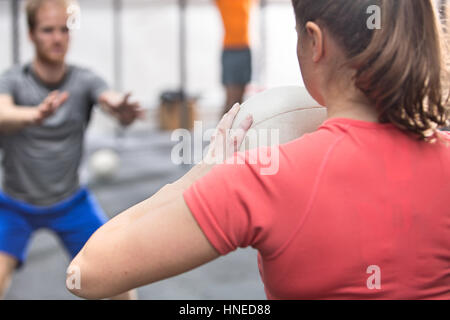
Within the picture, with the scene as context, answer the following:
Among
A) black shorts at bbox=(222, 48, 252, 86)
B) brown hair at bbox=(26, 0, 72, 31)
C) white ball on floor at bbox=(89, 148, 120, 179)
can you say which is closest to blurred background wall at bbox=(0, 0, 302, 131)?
white ball on floor at bbox=(89, 148, 120, 179)

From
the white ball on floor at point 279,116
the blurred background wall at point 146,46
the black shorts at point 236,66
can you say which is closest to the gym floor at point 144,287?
the black shorts at point 236,66

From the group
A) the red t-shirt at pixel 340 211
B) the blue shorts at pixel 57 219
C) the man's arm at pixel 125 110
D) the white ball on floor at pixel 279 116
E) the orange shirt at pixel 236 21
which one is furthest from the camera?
the orange shirt at pixel 236 21

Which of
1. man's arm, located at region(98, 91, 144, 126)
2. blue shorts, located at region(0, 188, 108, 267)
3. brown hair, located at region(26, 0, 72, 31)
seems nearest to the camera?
man's arm, located at region(98, 91, 144, 126)

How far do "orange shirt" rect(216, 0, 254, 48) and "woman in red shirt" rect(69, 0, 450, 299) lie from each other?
2.61 m

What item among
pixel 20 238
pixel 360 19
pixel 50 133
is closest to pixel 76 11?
pixel 50 133

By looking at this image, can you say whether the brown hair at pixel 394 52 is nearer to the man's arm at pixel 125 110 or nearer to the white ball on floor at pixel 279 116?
the white ball on floor at pixel 279 116

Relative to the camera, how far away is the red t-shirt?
0.53 m

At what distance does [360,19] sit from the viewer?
56cm

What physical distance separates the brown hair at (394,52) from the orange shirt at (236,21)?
8.61 ft

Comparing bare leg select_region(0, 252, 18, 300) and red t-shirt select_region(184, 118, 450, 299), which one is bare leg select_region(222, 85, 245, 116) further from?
red t-shirt select_region(184, 118, 450, 299)

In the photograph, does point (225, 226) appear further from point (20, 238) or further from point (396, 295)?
point (20, 238)

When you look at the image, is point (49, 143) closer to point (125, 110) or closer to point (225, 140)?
point (125, 110)

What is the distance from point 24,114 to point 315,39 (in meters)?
1.02

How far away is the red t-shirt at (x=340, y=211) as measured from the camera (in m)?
0.53
